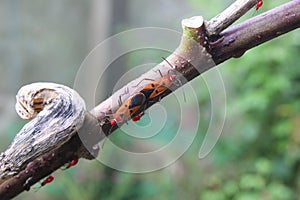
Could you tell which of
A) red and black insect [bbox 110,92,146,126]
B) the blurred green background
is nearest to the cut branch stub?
red and black insect [bbox 110,92,146,126]

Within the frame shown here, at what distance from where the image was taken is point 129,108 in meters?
A: 0.29

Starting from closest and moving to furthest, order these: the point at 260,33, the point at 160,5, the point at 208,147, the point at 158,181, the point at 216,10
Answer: the point at 260,33 < the point at 208,147 < the point at 216,10 < the point at 158,181 < the point at 160,5

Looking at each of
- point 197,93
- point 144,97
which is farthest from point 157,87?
point 197,93

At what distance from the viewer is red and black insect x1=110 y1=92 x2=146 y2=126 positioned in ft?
0.93

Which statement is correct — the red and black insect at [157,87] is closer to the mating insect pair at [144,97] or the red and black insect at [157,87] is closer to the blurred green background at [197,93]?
the mating insect pair at [144,97]

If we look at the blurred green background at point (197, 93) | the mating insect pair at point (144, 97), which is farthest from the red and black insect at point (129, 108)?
the blurred green background at point (197, 93)

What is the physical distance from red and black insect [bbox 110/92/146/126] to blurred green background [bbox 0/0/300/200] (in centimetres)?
93

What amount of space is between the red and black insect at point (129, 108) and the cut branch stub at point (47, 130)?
0.02m

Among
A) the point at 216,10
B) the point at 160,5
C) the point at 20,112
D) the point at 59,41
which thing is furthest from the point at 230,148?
the point at 20,112

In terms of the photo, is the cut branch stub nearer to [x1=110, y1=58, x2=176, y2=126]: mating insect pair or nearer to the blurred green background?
[x1=110, y1=58, x2=176, y2=126]: mating insect pair

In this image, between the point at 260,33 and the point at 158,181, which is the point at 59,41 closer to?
the point at 158,181

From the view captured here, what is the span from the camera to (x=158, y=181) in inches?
62.0

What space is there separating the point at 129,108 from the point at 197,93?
48.4 inches

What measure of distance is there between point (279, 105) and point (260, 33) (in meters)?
1.21
